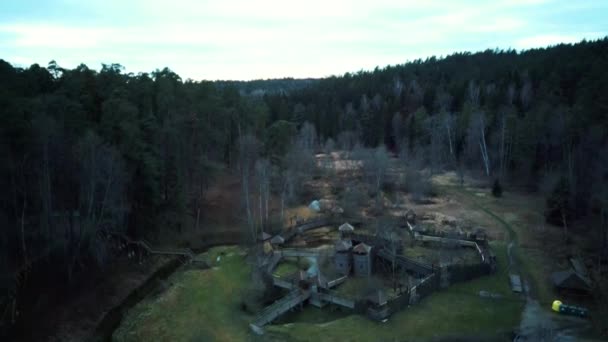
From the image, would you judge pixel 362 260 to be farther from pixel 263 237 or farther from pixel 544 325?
pixel 544 325

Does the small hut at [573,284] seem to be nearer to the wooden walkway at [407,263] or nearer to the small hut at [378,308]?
the wooden walkway at [407,263]

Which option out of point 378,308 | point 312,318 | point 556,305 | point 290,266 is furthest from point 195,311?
point 556,305

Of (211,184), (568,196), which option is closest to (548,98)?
(568,196)

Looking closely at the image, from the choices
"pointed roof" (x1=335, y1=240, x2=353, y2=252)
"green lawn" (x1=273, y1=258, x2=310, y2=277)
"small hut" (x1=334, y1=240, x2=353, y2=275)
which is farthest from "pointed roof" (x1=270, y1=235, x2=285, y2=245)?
"pointed roof" (x1=335, y1=240, x2=353, y2=252)

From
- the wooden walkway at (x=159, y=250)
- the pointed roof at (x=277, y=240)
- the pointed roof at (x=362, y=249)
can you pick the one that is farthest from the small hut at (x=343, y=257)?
the wooden walkway at (x=159, y=250)

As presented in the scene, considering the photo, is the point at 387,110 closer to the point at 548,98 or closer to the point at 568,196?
the point at 548,98
